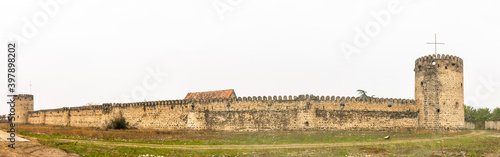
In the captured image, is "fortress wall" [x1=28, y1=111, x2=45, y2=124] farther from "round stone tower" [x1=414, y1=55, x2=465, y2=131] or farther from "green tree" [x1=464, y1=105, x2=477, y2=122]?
"green tree" [x1=464, y1=105, x2=477, y2=122]

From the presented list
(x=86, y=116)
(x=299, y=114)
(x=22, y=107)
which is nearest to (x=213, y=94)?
(x=86, y=116)

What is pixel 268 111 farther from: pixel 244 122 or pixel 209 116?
pixel 209 116

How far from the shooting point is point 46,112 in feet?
204

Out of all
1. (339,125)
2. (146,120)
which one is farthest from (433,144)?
(146,120)

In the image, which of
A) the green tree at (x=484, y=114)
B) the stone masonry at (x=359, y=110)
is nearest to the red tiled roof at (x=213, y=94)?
the stone masonry at (x=359, y=110)

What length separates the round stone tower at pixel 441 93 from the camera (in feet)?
113

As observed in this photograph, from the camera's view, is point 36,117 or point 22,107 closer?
point 36,117

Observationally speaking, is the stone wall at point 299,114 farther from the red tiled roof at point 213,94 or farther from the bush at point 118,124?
the red tiled roof at point 213,94

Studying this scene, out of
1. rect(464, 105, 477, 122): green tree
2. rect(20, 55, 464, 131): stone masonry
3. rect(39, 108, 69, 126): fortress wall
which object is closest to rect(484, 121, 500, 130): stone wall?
rect(20, 55, 464, 131): stone masonry

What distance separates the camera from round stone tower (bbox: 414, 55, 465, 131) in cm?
3456

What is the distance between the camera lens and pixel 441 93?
34562mm

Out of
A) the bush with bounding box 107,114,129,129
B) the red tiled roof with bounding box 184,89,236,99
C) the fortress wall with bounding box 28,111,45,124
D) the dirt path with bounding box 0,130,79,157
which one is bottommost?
the fortress wall with bounding box 28,111,45,124

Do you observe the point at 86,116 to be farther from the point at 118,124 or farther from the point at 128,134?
the point at 128,134

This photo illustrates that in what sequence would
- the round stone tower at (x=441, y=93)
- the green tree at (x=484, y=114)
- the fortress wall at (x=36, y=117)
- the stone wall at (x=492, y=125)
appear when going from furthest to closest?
the fortress wall at (x=36, y=117) < the green tree at (x=484, y=114) < the stone wall at (x=492, y=125) < the round stone tower at (x=441, y=93)
